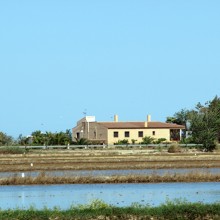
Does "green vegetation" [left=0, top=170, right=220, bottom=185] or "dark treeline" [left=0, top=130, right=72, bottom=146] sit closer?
"green vegetation" [left=0, top=170, right=220, bottom=185]

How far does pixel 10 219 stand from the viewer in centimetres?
1969

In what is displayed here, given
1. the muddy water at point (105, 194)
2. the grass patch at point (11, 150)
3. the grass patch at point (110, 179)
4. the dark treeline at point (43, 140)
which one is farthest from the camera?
the dark treeline at point (43, 140)

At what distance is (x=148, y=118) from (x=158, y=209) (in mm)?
86598

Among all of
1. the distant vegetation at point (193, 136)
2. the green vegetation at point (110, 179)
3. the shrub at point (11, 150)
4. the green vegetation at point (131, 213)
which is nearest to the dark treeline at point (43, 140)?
the distant vegetation at point (193, 136)

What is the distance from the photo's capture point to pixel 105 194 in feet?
95.3

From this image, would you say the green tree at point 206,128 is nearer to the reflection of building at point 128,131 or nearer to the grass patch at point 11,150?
the reflection of building at point 128,131

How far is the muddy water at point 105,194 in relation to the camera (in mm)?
26078

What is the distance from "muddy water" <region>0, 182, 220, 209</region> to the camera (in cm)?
2608

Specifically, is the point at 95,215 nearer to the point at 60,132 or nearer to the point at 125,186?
the point at 125,186

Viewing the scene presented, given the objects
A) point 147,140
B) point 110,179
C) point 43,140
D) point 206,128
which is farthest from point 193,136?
point 110,179

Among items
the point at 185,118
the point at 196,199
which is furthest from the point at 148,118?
the point at 196,199

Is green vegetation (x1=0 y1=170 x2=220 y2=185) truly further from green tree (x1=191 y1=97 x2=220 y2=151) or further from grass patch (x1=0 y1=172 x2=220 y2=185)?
green tree (x1=191 y1=97 x2=220 y2=151)

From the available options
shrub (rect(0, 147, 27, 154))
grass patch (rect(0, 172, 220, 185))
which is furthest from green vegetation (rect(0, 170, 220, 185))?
shrub (rect(0, 147, 27, 154))

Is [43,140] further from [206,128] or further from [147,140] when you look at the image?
[206,128]
